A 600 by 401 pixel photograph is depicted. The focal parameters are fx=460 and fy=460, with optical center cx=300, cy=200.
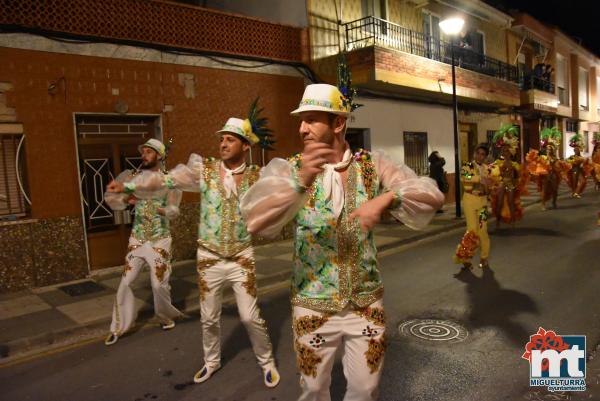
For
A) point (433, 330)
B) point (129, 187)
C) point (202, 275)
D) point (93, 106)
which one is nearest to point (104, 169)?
point (93, 106)

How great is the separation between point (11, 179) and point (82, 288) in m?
2.17

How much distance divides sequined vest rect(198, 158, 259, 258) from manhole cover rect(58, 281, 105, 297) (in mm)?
4223

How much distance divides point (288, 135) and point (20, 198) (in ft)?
20.4

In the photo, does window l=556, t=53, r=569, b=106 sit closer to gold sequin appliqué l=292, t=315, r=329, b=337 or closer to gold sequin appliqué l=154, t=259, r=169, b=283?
gold sequin appliqué l=154, t=259, r=169, b=283

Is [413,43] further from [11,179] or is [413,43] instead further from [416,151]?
[11,179]

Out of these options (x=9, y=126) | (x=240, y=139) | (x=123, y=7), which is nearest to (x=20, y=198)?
(x=9, y=126)

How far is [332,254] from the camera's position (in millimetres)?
2514

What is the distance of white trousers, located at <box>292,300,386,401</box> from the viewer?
2461 mm

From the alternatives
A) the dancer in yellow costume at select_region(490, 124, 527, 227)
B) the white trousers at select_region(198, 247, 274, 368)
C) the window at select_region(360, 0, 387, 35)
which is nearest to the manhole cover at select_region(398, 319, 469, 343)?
the white trousers at select_region(198, 247, 274, 368)

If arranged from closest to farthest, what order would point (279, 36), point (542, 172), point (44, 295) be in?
1. point (44, 295)
2. point (279, 36)
3. point (542, 172)

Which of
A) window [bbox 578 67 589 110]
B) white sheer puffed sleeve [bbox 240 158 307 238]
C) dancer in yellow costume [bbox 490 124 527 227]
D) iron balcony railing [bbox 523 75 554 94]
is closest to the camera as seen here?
white sheer puffed sleeve [bbox 240 158 307 238]

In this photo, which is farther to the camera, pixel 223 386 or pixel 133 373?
pixel 133 373

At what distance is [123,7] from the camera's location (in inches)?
345

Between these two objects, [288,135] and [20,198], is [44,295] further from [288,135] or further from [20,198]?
[288,135]
